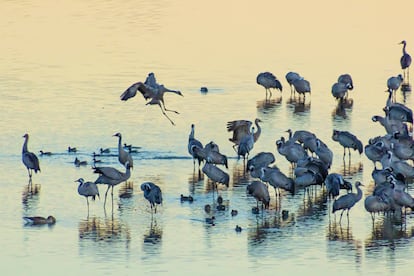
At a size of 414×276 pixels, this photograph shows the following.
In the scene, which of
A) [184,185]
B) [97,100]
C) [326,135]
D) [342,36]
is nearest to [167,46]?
[342,36]

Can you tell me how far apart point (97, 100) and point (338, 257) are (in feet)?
42.9

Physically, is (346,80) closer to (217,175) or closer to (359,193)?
(217,175)

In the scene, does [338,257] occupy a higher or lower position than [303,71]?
lower

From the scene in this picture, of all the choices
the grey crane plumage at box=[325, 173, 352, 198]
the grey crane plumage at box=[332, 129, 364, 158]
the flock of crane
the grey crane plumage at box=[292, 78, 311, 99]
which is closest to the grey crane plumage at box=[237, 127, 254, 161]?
the flock of crane

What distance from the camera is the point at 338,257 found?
22484 mm

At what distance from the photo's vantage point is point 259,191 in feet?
80.4

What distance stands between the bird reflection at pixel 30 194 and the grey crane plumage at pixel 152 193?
1905 mm

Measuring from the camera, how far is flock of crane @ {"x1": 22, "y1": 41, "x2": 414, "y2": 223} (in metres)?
24.3

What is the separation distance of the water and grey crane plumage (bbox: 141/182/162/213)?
0.31 meters

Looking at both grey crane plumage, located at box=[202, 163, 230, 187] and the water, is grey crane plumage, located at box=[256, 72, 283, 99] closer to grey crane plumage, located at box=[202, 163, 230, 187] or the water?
the water

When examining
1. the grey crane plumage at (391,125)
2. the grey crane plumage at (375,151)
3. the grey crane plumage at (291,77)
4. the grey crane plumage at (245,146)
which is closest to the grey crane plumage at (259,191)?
the grey crane plumage at (375,151)

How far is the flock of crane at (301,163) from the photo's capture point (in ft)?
79.7

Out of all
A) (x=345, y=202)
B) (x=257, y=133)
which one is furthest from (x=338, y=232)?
(x=257, y=133)

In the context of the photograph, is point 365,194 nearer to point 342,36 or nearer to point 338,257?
point 338,257
